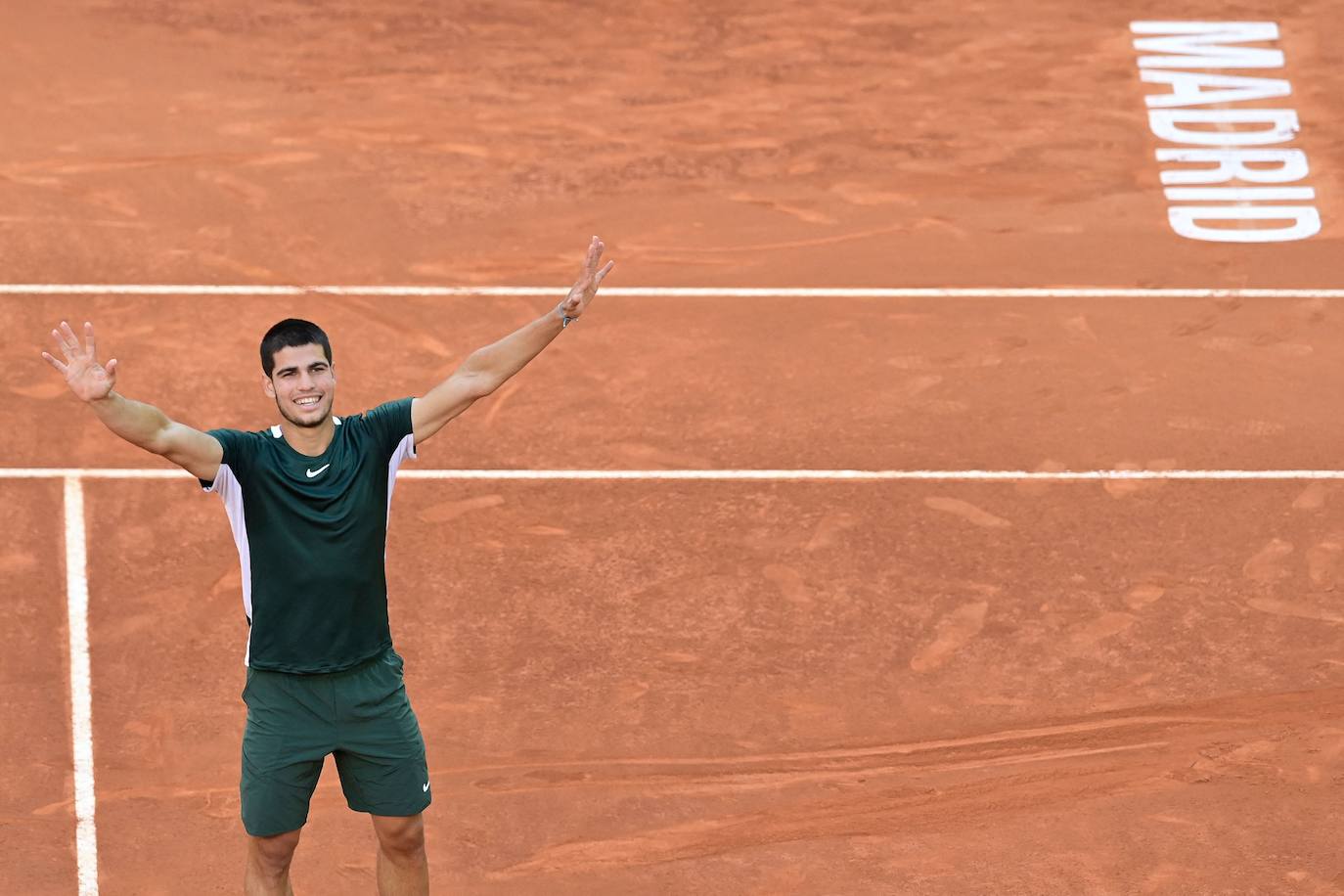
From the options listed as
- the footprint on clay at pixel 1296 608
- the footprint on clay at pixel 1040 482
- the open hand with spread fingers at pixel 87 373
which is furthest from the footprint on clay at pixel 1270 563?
the open hand with spread fingers at pixel 87 373

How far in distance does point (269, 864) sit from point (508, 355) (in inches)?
74.0

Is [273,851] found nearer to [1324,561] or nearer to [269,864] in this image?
[269,864]

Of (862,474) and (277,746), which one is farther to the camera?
(862,474)

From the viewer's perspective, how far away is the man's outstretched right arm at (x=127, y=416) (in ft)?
19.7

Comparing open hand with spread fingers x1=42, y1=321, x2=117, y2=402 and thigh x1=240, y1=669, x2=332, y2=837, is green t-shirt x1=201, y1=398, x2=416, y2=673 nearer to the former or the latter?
thigh x1=240, y1=669, x2=332, y2=837

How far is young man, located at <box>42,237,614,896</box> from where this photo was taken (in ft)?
20.9

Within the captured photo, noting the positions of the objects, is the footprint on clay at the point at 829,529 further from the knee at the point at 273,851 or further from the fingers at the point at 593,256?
the knee at the point at 273,851

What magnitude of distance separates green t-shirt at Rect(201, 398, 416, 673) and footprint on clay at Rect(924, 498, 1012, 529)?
463 centimetres

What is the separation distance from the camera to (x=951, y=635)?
952cm

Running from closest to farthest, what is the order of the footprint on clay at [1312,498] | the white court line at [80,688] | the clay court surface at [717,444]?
the white court line at [80,688] → the clay court surface at [717,444] → the footprint on clay at [1312,498]

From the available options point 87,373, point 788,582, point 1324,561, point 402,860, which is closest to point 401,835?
point 402,860

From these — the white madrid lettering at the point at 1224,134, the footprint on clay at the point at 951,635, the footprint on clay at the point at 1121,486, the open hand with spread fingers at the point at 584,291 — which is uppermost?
the white madrid lettering at the point at 1224,134

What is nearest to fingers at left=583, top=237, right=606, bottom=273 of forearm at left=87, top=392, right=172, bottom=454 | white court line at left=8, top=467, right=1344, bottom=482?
forearm at left=87, top=392, right=172, bottom=454

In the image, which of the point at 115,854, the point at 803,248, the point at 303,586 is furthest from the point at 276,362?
the point at 803,248
